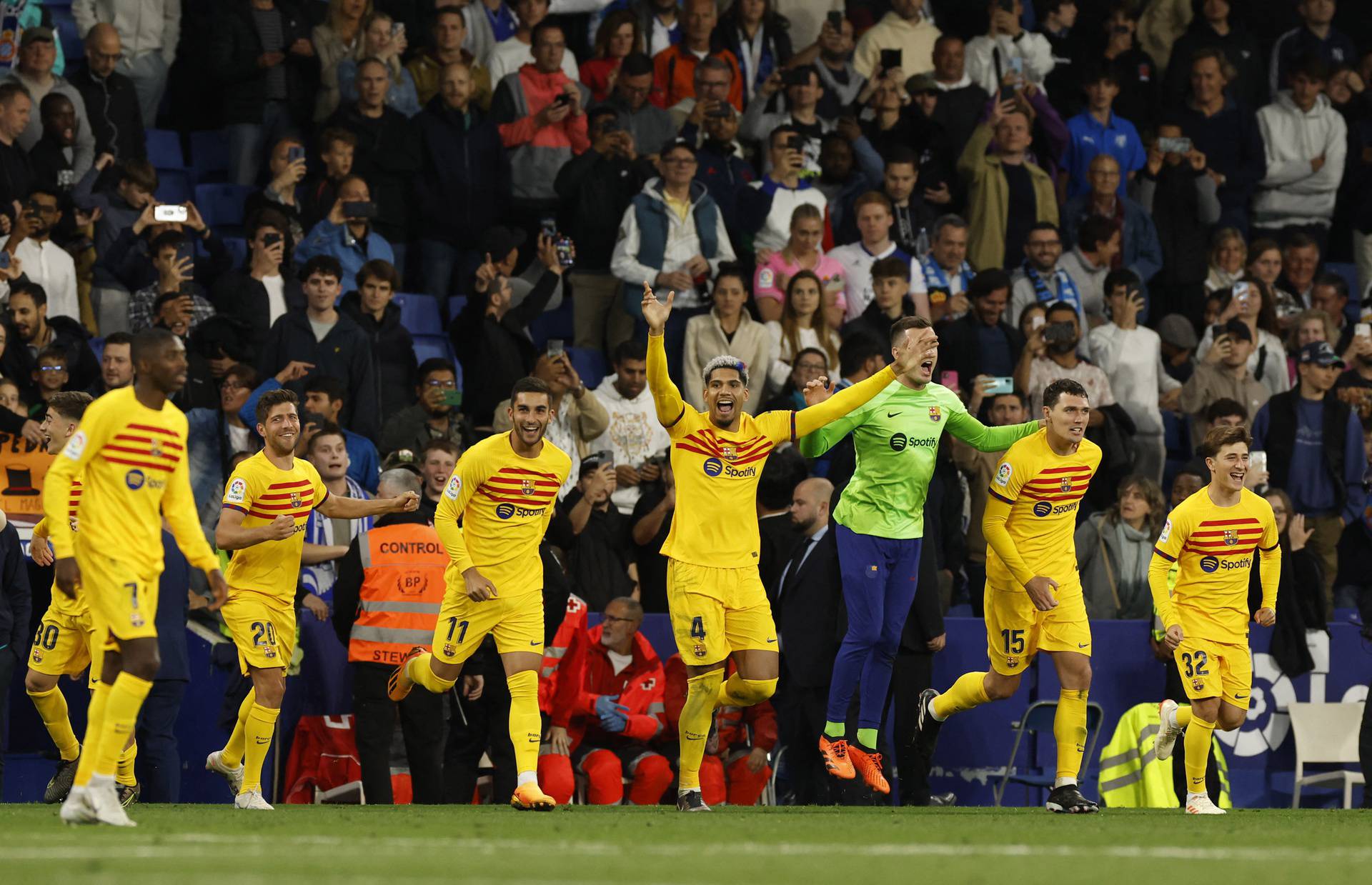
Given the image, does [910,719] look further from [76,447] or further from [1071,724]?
[76,447]

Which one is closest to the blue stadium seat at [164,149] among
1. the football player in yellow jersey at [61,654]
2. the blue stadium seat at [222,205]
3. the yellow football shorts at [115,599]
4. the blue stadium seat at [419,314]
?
the blue stadium seat at [222,205]

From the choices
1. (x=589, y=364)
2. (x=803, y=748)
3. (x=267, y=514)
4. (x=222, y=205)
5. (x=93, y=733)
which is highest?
(x=222, y=205)

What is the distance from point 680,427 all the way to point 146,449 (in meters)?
3.49

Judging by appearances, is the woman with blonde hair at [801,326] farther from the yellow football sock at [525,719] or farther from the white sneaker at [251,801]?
the white sneaker at [251,801]

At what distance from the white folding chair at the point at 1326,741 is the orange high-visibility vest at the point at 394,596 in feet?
23.0

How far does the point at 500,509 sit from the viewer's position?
11.6 metres

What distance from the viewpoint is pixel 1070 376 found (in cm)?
1627

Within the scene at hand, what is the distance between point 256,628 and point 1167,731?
5.76m

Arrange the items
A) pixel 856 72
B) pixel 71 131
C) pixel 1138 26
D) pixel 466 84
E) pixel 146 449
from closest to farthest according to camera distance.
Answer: pixel 146 449
pixel 71 131
pixel 466 84
pixel 856 72
pixel 1138 26

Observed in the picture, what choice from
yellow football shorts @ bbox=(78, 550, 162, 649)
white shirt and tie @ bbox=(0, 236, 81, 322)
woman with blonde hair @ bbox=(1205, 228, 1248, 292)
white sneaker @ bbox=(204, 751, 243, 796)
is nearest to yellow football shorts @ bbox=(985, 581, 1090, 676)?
white sneaker @ bbox=(204, 751, 243, 796)

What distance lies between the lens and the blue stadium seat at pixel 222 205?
17.7 m

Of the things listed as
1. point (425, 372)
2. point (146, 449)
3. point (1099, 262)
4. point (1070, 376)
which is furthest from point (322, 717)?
point (1099, 262)

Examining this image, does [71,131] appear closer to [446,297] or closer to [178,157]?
[178,157]

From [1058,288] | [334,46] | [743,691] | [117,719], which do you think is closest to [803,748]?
[743,691]
